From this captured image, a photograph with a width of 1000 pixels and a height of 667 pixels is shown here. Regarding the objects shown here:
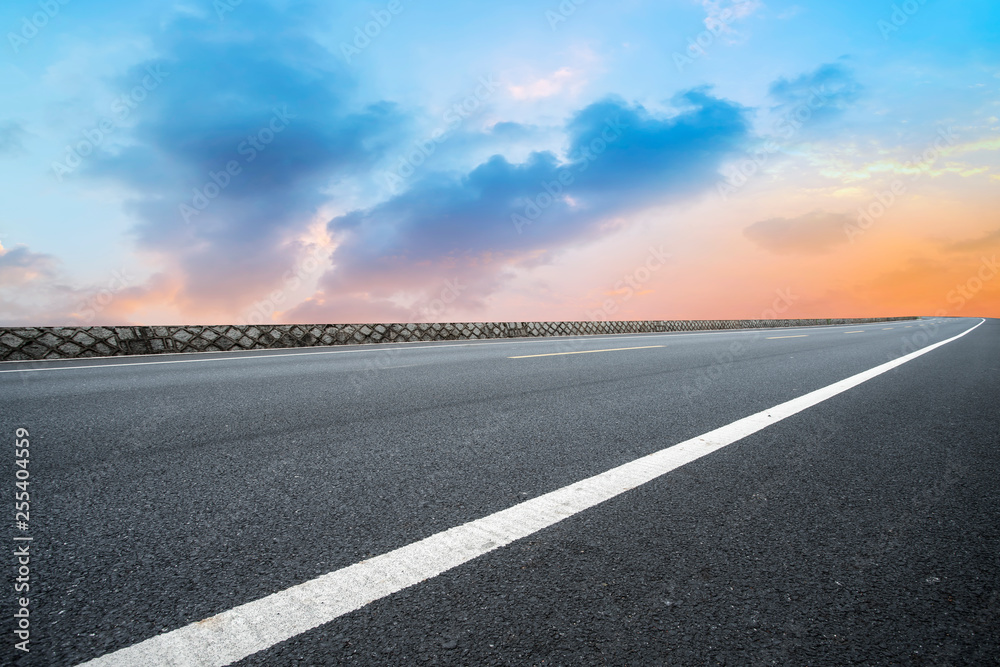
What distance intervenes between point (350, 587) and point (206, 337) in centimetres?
1433

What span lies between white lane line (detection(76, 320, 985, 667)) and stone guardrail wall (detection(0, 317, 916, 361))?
1371 cm

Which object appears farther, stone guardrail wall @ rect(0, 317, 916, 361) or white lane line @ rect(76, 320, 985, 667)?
stone guardrail wall @ rect(0, 317, 916, 361)

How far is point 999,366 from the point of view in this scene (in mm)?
8758

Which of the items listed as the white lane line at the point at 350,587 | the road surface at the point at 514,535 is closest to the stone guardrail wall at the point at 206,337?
the road surface at the point at 514,535

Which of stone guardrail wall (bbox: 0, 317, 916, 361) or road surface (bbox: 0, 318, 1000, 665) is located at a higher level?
stone guardrail wall (bbox: 0, 317, 916, 361)

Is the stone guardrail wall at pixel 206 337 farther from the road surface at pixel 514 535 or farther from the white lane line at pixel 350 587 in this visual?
the white lane line at pixel 350 587

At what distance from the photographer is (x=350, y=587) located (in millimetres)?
1576

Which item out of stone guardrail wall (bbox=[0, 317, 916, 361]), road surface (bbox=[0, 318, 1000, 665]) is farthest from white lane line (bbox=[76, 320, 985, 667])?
stone guardrail wall (bbox=[0, 317, 916, 361])

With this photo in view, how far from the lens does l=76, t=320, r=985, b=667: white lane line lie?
1.30 meters

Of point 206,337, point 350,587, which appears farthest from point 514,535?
point 206,337

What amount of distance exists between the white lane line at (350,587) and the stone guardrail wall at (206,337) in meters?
13.7

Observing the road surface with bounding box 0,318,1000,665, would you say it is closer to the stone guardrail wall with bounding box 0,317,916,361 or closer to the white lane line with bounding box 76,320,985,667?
the white lane line with bounding box 76,320,985,667

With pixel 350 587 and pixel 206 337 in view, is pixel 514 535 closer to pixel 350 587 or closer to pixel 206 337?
pixel 350 587

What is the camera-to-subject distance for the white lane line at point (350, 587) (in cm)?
130
